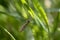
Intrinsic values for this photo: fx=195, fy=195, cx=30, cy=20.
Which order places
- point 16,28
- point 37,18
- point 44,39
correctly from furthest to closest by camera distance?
point 16,28
point 44,39
point 37,18

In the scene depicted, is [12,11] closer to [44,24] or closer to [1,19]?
[1,19]

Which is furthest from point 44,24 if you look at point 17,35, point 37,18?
point 17,35

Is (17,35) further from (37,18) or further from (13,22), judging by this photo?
(37,18)

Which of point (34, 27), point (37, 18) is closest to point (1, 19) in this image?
point (34, 27)

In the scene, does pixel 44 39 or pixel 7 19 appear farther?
pixel 7 19

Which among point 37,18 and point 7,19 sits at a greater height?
point 7,19

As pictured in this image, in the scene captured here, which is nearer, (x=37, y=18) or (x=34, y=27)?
(x=37, y=18)

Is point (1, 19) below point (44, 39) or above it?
above

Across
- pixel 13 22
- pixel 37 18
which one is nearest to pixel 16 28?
pixel 13 22

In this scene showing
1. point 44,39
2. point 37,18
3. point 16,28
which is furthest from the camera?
point 16,28
